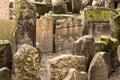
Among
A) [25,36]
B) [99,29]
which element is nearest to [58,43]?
[99,29]

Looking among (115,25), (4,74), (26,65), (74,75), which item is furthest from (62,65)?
(115,25)

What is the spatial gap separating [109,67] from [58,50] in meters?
5.22

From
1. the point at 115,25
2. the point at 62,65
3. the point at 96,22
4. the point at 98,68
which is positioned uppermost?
the point at 115,25

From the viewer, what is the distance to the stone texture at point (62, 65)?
7.66 metres

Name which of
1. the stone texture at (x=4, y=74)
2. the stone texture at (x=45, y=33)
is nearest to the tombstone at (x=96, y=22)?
the stone texture at (x=45, y=33)

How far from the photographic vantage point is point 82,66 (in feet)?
26.1

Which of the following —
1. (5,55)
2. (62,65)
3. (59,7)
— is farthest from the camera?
(59,7)

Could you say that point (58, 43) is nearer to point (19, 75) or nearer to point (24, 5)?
point (24, 5)

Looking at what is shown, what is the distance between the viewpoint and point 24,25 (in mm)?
10773

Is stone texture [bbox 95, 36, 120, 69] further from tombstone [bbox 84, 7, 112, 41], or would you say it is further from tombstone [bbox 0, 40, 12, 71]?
tombstone [bbox 84, 7, 112, 41]

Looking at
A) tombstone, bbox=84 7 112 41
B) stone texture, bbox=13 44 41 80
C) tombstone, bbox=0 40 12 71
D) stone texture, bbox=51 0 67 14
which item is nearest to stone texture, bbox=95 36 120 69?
tombstone, bbox=0 40 12 71

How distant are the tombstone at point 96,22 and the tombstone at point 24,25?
3.99 m

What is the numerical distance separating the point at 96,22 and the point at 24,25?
4.48m

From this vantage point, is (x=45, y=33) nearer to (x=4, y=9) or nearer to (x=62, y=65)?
(x=4, y=9)
